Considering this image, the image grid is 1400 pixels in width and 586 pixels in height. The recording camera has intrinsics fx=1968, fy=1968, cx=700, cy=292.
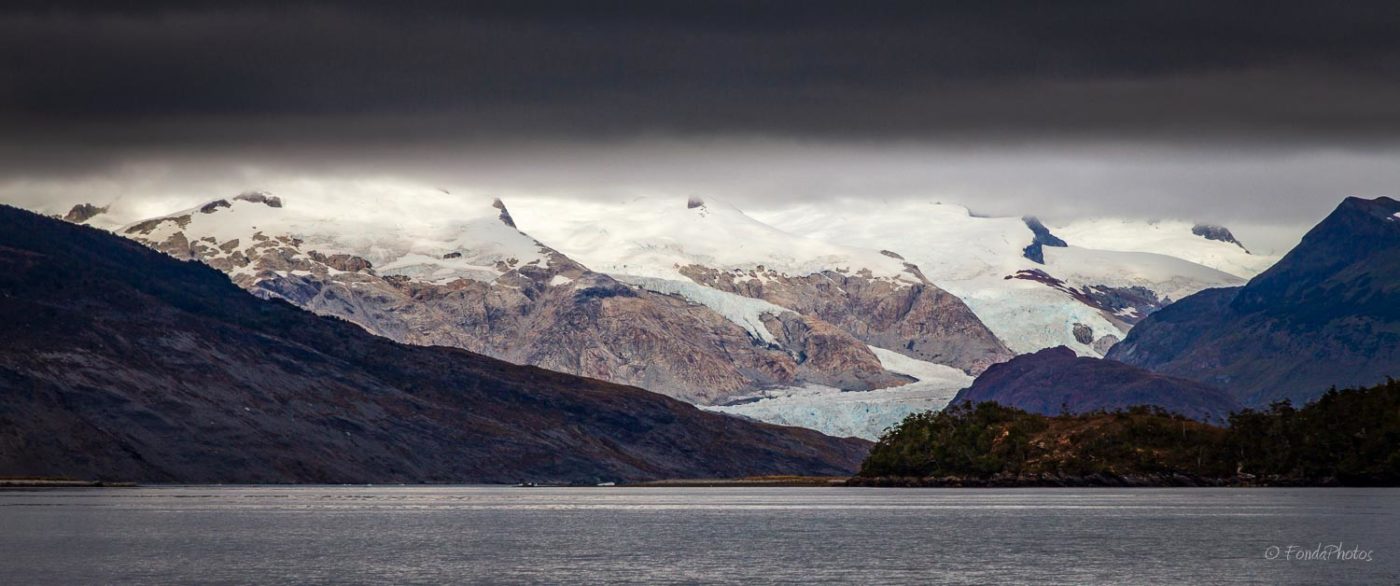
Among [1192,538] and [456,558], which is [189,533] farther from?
[1192,538]

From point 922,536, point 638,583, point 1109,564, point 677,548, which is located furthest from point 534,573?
point 922,536

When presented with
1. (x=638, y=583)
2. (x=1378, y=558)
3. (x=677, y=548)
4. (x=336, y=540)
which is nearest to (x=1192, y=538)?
(x=1378, y=558)

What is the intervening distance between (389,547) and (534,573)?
3333 centimetres

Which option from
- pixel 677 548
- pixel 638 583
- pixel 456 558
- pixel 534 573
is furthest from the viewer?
pixel 677 548

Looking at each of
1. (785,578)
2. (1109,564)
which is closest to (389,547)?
(785,578)

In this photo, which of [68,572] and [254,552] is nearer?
[68,572]

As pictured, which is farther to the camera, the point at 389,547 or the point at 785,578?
the point at 389,547

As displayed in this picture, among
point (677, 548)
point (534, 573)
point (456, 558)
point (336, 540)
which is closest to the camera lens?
point (534, 573)

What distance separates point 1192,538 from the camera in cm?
17788

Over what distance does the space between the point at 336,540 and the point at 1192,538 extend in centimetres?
7846

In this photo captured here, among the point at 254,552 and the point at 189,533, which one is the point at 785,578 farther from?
the point at 189,533

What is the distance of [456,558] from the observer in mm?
157875

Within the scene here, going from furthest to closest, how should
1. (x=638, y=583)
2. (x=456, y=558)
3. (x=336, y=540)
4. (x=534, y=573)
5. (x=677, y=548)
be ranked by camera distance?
(x=336, y=540), (x=677, y=548), (x=456, y=558), (x=534, y=573), (x=638, y=583)

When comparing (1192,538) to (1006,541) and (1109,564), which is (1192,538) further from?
(1109,564)
